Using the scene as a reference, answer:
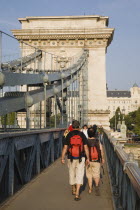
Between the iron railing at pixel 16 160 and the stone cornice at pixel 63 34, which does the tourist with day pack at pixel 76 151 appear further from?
the stone cornice at pixel 63 34

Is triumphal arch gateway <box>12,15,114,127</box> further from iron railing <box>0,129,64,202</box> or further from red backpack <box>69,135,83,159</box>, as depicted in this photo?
red backpack <box>69,135,83,159</box>

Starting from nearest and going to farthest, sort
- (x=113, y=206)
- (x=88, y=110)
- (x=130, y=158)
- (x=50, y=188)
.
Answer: (x=130, y=158) < (x=113, y=206) < (x=50, y=188) < (x=88, y=110)

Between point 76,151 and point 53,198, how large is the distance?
1088mm

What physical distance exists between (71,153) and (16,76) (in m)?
2.97

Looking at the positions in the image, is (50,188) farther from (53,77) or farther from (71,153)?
(53,77)

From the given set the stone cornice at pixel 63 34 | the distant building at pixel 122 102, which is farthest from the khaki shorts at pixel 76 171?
the distant building at pixel 122 102

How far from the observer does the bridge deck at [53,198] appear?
7359mm

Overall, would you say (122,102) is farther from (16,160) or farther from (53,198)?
(53,198)

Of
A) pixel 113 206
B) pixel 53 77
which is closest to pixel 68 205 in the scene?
pixel 113 206

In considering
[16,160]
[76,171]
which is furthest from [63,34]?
[76,171]

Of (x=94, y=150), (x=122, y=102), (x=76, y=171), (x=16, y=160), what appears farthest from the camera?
(x=122, y=102)

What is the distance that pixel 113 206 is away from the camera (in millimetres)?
7473

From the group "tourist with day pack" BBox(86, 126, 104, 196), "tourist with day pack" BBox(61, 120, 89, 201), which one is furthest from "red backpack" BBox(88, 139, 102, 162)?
"tourist with day pack" BBox(61, 120, 89, 201)

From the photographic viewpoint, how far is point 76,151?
8352mm
